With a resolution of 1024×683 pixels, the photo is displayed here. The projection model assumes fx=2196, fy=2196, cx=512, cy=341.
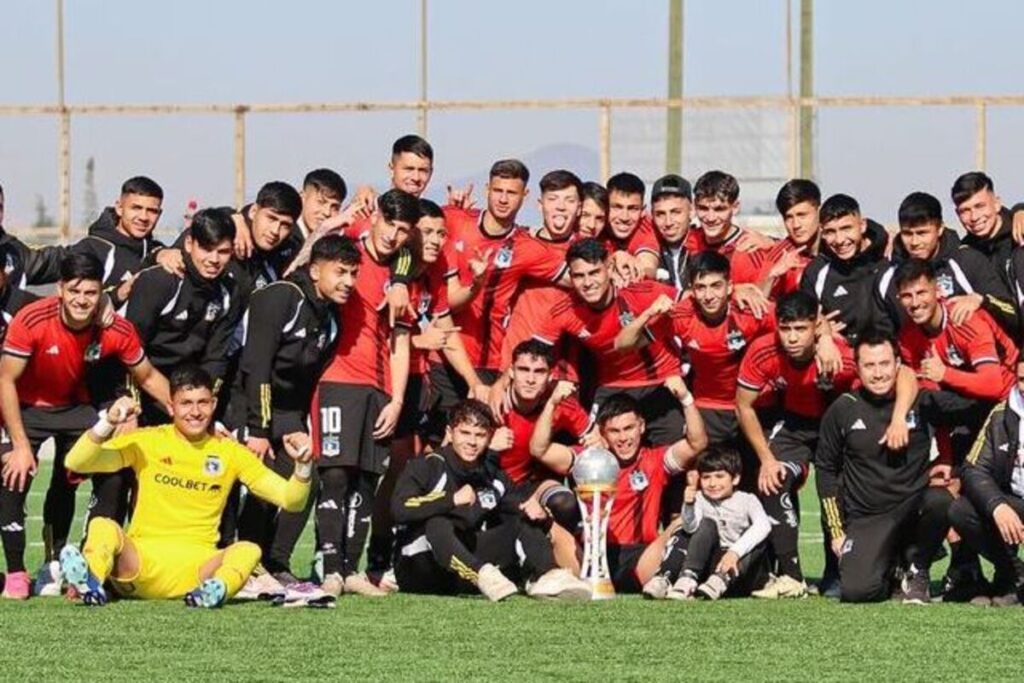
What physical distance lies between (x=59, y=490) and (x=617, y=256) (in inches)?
121

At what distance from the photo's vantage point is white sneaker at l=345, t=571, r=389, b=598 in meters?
10.7

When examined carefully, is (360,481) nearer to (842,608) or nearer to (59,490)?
(59,490)

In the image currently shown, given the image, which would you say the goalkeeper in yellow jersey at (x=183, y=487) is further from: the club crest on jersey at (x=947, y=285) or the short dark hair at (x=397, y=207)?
the club crest on jersey at (x=947, y=285)

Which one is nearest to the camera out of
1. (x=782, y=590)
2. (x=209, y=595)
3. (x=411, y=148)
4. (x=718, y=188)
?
(x=209, y=595)

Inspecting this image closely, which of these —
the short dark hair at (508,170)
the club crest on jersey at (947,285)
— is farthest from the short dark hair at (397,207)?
the club crest on jersey at (947,285)

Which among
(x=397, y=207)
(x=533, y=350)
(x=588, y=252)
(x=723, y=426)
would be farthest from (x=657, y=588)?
(x=397, y=207)

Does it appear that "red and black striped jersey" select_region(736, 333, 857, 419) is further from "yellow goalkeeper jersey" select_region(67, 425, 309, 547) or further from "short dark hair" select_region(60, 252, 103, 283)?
"short dark hair" select_region(60, 252, 103, 283)

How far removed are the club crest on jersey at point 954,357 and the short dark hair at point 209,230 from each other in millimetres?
3548

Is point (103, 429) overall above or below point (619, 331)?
below

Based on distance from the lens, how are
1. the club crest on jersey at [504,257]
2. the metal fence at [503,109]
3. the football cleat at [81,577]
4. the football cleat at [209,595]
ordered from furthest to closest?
the metal fence at [503,109] < the club crest on jersey at [504,257] < the football cleat at [209,595] < the football cleat at [81,577]

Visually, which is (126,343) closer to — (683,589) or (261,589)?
(261,589)

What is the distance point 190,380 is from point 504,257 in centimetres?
201

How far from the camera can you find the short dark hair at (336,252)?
10617 millimetres

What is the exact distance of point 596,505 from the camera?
10.5 m
